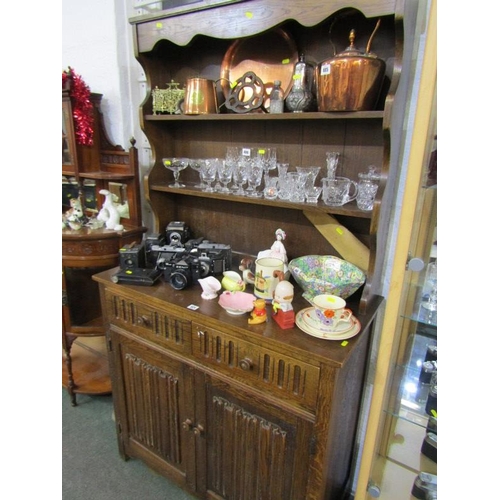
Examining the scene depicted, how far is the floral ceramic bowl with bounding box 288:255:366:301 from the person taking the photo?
1.08 meters

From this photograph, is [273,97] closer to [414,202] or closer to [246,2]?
[246,2]

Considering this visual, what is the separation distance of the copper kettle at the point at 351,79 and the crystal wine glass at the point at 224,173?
0.48 meters

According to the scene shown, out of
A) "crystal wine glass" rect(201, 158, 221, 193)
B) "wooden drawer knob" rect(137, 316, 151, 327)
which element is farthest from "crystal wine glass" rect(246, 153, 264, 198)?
"wooden drawer knob" rect(137, 316, 151, 327)

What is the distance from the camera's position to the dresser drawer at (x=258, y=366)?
0.93m

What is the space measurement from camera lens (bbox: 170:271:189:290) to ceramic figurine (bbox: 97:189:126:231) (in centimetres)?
69

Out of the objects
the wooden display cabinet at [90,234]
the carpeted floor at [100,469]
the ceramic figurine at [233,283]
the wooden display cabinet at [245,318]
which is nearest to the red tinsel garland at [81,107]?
the wooden display cabinet at [90,234]

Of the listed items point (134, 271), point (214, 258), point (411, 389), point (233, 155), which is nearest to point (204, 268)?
point (214, 258)

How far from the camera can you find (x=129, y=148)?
1.71m

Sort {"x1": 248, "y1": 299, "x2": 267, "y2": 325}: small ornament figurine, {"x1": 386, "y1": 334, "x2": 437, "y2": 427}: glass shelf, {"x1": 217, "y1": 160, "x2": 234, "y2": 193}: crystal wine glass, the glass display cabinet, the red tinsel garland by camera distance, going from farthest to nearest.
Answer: the red tinsel garland < {"x1": 217, "y1": 160, "x2": 234, "y2": 193}: crystal wine glass < {"x1": 386, "y1": 334, "x2": 437, "y2": 427}: glass shelf < {"x1": 248, "y1": 299, "x2": 267, "y2": 325}: small ornament figurine < the glass display cabinet

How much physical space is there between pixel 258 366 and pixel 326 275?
0.41 meters

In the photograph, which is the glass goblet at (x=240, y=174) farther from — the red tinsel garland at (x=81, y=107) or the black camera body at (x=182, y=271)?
the red tinsel garland at (x=81, y=107)

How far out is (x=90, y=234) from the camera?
1645 millimetres

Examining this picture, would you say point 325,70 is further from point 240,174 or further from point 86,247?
point 86,247

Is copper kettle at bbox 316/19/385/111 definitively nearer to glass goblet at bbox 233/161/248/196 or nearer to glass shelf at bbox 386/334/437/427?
glass goblet at bbox 233/161/248/196
